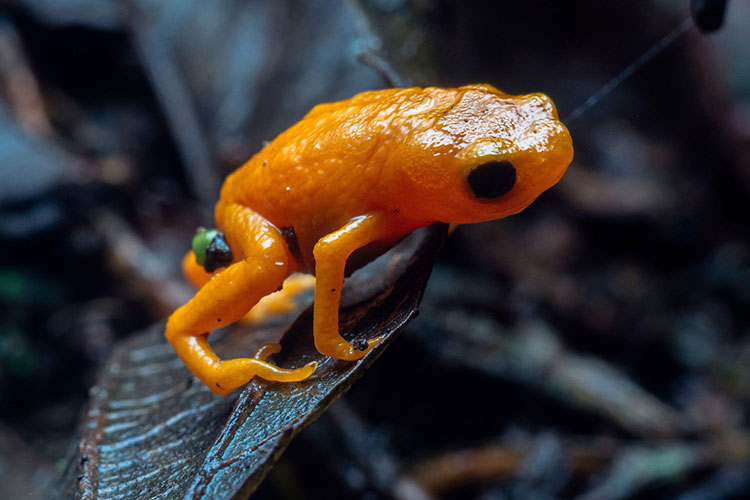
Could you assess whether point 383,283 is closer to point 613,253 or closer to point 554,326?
point 554,326

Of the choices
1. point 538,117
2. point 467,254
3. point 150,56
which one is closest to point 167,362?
point 538,117

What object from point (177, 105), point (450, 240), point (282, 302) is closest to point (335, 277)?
point (282, 302)

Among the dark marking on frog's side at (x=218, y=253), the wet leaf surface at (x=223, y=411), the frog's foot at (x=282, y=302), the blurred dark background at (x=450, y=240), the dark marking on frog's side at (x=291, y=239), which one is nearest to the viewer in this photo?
the wet leaf surface at (x=223, y=411)

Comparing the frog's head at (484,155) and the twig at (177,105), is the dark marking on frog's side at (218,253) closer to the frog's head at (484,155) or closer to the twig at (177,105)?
the frog's head at (484,155)

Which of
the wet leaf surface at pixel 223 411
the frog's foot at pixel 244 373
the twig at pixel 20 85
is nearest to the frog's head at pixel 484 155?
the wet leaf surface at pixel 223 411

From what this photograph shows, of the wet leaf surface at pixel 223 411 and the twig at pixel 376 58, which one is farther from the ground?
the twig at pixel 376 58

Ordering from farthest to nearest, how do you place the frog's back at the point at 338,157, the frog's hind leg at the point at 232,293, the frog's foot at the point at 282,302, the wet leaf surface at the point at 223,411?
the frog's foot at the point at 282,302 < the frog's hind leg at the point at 232,293 < the frog's back at the point at 338,157 < the wet leaf surface at the point at 223,411

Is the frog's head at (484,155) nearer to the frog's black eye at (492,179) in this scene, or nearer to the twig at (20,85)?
the frog's black eye at (492,179)

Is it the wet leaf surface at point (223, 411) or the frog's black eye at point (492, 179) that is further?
the frog's black eye at point (492, 179)

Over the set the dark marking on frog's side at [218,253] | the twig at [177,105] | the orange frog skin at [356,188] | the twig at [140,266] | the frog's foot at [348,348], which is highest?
the twig at [177,105]
